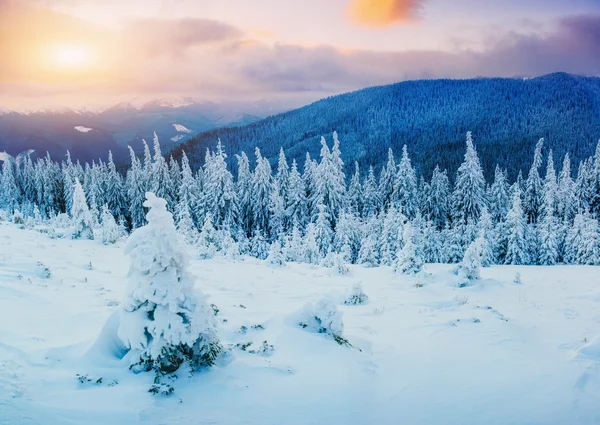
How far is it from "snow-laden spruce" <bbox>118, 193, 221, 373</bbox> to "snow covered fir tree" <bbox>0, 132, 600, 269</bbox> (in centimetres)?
2056

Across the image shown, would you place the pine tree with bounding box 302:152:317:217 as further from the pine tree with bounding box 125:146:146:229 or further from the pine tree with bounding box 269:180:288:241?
the pine tree with bounding box 125:146:146:229

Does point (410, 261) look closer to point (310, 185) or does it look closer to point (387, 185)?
point (310, 185)

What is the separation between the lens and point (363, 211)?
53.3 metres

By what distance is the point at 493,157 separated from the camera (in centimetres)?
14538

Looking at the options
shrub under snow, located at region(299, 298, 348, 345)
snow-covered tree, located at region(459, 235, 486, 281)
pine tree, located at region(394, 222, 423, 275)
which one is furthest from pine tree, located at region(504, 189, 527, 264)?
shrub under snow, located at region(299, 298, 348, 345)

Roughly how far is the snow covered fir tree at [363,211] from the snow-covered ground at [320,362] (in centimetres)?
1636

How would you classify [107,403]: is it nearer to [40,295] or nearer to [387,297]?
[40,295]

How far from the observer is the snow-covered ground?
520 centimetres

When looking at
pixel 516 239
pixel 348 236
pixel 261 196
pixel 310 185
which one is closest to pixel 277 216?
pixel 261 196

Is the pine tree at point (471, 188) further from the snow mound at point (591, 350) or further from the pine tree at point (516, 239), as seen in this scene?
the snow mound at point (591, 350)

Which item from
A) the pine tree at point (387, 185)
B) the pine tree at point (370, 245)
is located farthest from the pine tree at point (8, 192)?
the pine tree at point (370, 245)

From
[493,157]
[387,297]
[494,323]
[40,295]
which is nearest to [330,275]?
[387,297]

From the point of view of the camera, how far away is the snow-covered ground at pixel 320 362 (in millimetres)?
5201

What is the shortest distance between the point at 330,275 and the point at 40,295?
992cm
